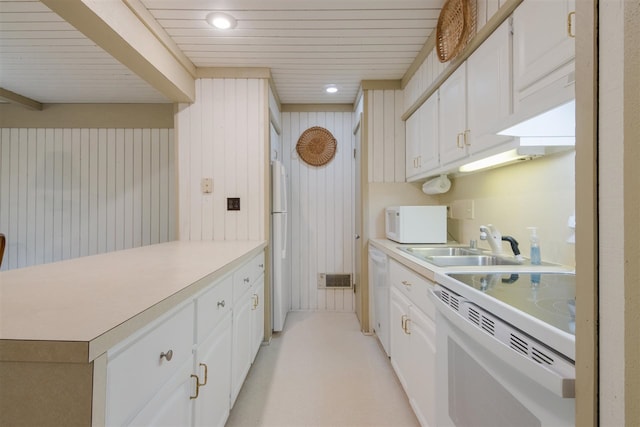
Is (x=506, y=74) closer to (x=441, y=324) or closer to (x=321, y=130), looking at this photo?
(x=441, y=324)

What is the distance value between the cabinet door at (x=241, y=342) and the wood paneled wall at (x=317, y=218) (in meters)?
1.47

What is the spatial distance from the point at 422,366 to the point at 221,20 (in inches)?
91.1

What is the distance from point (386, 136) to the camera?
2861 mm

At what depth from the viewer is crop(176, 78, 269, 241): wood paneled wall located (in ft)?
8.50

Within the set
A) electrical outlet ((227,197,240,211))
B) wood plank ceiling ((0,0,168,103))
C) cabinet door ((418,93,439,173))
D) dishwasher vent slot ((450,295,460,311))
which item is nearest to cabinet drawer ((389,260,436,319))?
dishwasher vent slot ((450,295,460,311))

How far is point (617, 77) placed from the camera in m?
0.39

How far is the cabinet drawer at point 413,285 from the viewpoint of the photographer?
4.61 ft

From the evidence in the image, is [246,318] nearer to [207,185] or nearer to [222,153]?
→ [207,185]

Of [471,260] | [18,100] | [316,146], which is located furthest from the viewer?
[316,146]

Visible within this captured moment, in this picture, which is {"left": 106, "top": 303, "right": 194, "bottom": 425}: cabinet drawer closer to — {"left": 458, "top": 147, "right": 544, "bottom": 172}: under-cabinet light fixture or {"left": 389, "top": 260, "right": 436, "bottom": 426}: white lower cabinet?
{"left": 389, "top": 260, "right": 436, "bottom": 426}: white lower cabinet

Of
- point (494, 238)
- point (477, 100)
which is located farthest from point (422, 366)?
point (477, 100)

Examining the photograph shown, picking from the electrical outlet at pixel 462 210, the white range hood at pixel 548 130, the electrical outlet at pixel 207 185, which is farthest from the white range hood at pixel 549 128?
the electrical outlet at pixel 207 185

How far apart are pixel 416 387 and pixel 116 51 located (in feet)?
8.10

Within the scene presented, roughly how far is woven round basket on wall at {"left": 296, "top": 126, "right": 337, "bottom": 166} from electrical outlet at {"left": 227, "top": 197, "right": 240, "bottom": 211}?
1.14 meters
